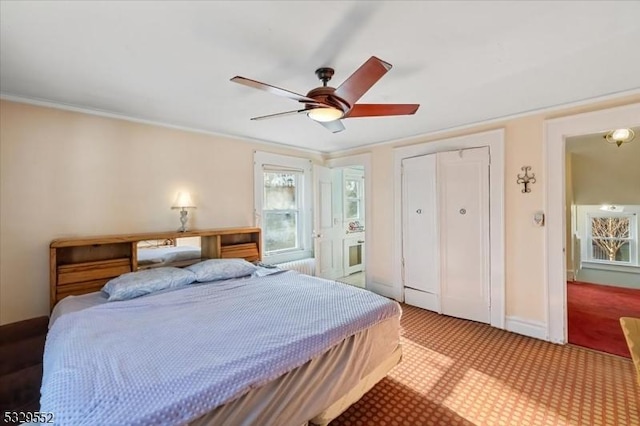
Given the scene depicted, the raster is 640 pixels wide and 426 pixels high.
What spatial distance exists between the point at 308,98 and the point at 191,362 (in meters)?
1.53

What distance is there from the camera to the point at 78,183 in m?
2.61

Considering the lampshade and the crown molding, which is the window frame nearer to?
the crown molding

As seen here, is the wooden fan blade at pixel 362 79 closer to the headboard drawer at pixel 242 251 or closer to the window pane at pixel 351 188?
the headboard drawer at pixel 242 251

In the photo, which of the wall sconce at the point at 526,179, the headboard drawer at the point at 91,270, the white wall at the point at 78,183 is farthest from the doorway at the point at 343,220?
the headboard drawer at the point at 91,270

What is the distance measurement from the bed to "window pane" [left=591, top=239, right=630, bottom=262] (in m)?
5.83

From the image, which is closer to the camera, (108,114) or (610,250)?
(108,114)

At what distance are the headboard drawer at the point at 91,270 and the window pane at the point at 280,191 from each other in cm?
192

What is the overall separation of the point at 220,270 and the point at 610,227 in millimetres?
7071

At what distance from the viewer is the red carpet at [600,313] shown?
9.01 feet

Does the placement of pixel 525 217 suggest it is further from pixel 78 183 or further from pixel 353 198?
pixel 78 183

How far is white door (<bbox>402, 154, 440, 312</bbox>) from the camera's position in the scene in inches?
142

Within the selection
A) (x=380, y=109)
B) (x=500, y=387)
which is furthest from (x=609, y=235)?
(x=380, y=109)

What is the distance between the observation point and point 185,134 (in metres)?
3.31

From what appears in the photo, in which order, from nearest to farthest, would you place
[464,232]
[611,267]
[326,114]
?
[326,114], [464,232], [611,267]
